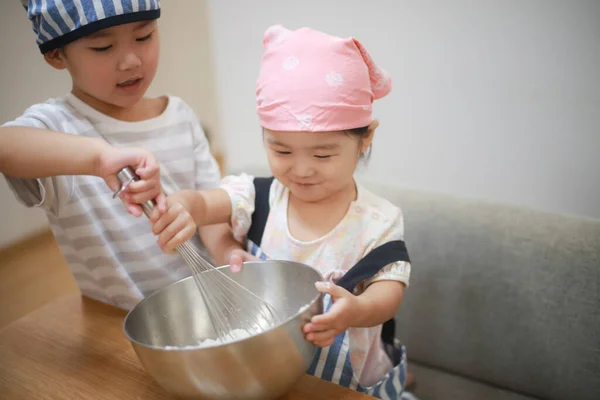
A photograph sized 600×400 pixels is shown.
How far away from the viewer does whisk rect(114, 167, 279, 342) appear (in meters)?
0.67

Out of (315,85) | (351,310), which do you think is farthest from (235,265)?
(315,85)

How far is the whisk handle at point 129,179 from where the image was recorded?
2.02ft

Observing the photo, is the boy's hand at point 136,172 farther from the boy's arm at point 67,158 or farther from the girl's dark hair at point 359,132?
the girl's dark hair at point 359,132

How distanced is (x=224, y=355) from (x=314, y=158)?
380mm

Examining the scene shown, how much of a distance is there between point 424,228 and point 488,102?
34 centimetres

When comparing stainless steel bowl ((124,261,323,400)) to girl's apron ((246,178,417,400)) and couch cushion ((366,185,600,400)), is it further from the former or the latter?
couch cushion ((366,185,600,400))

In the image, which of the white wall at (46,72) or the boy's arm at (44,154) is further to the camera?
the white wall at (46,72)

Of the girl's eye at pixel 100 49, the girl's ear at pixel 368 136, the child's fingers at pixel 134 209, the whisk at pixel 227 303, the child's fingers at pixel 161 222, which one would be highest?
the girl's eye at pixel 100 49

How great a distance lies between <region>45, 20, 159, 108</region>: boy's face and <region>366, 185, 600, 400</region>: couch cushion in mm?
636

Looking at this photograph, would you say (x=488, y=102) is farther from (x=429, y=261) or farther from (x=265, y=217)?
(x=265, y=217)

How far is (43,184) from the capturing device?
756 millimetres

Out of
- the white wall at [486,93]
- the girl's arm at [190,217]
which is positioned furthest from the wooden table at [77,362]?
the white wall at [486,93]

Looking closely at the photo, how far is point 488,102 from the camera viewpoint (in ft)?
3.82

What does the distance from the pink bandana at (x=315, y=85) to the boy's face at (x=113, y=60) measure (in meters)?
0.21
